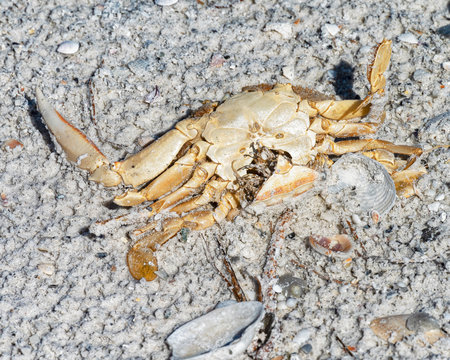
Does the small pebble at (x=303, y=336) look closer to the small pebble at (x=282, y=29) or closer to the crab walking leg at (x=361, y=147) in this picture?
the crab walking leg at (x=361, y=147)

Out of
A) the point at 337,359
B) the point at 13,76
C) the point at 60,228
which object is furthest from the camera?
the point at 13,76

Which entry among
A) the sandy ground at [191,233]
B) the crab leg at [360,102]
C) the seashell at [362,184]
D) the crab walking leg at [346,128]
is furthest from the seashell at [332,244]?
the crab leg at [360,102]

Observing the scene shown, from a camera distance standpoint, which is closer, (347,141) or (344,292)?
Answer: (344,292)

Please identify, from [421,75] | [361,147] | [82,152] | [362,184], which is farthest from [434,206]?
[82,152]

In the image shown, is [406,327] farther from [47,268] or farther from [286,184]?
[47,268]

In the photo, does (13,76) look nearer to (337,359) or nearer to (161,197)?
(161,197)

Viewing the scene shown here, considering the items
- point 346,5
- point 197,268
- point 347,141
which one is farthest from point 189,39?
point 197,268
